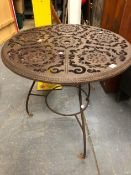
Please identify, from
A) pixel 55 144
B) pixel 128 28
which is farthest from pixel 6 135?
pixel 128 28

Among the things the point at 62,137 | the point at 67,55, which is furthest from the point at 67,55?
the point at 62,137

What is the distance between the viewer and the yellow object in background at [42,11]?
1411 mm

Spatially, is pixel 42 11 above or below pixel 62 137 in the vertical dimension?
above

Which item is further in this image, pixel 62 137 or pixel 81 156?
pixel 62 137

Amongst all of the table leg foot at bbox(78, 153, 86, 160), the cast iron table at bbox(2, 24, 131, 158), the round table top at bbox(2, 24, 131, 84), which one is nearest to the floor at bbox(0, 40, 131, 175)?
the table leg foot at bbox(78, 153, 86, 160)

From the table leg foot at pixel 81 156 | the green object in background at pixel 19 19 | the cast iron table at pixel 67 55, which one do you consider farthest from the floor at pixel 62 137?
the green object in background at pixel 19 19

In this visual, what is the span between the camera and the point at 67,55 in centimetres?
100

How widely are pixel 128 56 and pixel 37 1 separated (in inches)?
34.0

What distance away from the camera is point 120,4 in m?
1.40

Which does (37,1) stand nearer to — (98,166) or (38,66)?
(38,66)

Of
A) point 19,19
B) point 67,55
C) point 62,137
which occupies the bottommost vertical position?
point 62,137

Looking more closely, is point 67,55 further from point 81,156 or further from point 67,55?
point 81,156

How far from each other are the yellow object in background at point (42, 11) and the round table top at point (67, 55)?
0.20 m

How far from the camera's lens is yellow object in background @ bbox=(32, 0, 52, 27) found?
1.41 metres
